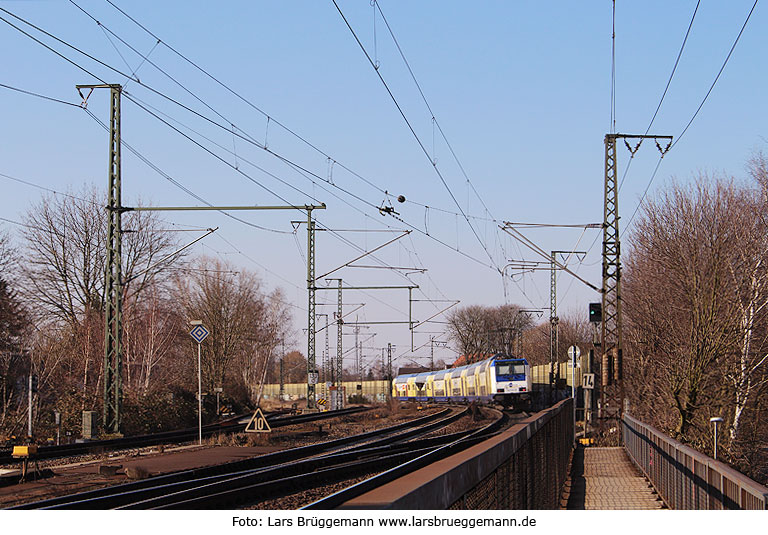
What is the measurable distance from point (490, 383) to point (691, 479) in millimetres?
38910

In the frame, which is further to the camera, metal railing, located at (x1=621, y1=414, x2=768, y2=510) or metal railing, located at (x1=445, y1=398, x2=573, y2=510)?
metal railing, located at (x1=621, y1=414, x2=768, y2=510)

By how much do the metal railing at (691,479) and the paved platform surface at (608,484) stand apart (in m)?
0.30

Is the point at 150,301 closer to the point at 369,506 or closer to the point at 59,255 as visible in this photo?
the point at 59,255

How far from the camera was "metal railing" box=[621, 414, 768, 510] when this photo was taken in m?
7.50

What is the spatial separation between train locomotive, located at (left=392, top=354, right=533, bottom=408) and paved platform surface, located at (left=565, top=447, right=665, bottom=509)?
2131cm

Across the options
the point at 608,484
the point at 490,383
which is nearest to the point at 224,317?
the point at 490,383

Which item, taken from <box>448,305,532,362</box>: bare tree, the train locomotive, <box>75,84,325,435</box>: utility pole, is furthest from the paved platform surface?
<box>448,305,532,362</box>: bare tree

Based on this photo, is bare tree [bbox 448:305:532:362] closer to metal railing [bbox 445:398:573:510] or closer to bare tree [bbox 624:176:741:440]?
bare tree [bbox 624:176:741:440]

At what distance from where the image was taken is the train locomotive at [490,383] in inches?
1919

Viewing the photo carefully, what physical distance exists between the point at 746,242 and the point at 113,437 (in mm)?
22987

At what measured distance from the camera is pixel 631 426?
23.8 metres

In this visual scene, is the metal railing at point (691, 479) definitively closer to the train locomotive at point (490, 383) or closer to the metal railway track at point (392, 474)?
the metal railway track at point (392, 474)

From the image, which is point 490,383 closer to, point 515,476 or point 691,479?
point 691,479
